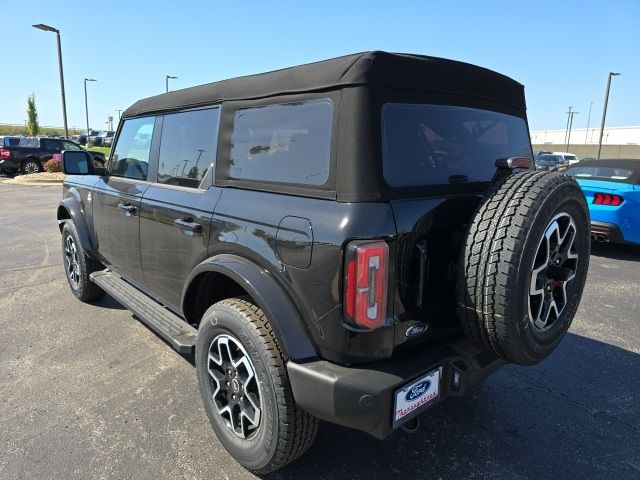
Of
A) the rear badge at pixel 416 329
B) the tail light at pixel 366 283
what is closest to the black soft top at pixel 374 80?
the tail light at pixel 366 283

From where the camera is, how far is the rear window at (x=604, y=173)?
692 cm

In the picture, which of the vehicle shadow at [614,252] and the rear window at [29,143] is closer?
the vehicle shadow at [614,252]

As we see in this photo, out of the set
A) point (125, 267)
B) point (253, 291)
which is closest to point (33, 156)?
point (125, 267)

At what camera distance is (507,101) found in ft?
9.16

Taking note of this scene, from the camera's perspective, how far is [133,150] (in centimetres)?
380

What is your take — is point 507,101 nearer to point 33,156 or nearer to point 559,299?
point 559,299

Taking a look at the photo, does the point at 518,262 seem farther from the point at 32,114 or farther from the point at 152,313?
the point at 32,114

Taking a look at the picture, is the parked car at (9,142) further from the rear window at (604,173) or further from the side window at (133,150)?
the rear window at (604,173)

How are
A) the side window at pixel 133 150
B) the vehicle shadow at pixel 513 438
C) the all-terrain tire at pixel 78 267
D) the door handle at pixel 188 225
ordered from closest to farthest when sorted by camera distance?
the vehicle shadow at pixel 513 438
the door handle at pixel 188 225
the side window at pixel 133 150
the all-terrain tire at pixel 78 267

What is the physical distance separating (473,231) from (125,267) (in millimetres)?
2851

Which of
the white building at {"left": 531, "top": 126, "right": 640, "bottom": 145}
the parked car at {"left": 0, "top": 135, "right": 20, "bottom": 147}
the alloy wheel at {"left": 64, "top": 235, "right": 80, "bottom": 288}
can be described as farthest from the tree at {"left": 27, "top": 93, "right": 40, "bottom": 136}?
the white building at {"left": 531, "top": 126, "right": 640, "bottom": 145}

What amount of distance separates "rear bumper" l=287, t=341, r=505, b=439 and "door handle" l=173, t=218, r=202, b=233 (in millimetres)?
1034

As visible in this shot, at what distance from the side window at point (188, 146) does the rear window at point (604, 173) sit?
6.58 m

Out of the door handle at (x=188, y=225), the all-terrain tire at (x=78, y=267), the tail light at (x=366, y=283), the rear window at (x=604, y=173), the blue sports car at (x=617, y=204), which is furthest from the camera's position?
the rear window at (x=604, y=173)
